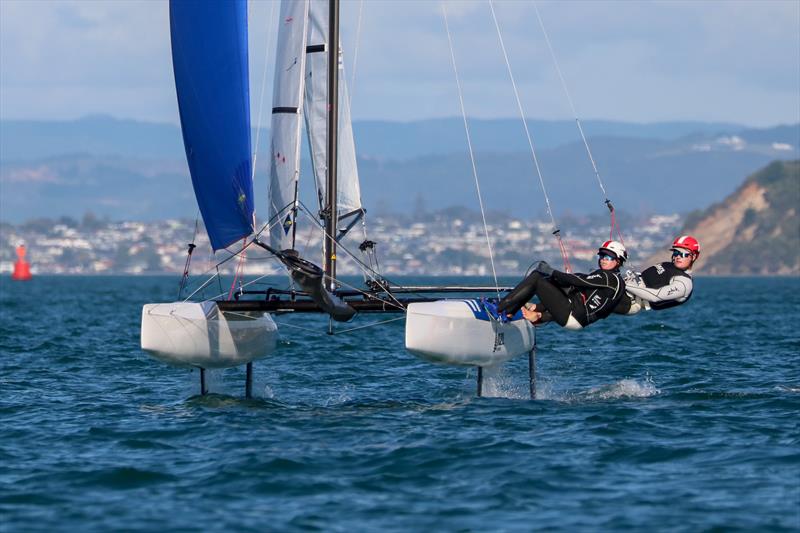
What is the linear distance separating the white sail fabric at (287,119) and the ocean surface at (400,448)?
1784 mm

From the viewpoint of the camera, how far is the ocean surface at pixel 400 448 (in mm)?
8430

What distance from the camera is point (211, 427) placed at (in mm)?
11477

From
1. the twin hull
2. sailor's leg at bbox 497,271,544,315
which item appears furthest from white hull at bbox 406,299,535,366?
sailor's leg at bbox 497,271,544,315

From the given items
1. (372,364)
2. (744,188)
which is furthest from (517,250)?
(372,364)

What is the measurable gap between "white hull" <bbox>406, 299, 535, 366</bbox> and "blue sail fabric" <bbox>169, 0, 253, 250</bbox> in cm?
205

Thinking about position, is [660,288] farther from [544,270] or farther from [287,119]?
[287,119]

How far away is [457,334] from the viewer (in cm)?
1238

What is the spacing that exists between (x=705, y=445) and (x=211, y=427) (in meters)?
3.94

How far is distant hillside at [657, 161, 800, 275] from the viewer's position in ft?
393

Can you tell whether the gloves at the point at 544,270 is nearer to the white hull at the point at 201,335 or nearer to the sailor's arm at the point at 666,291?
the sailor's arm at the point at 666,291

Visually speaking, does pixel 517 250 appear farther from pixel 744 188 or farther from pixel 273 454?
pixel 273 454

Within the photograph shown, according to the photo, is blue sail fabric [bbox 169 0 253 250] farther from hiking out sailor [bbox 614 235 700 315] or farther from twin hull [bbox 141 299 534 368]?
hiking out sailor [bbox 614 235 700 315]

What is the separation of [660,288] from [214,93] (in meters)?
4.49

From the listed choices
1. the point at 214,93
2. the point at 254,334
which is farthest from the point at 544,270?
the point at 214,93
